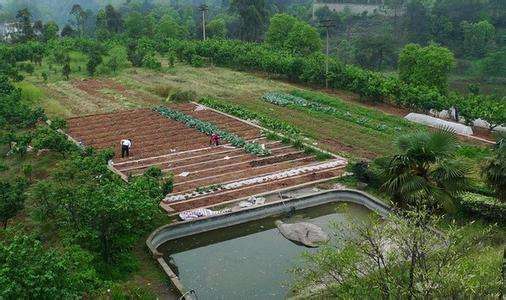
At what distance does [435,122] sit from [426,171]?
50.8ft

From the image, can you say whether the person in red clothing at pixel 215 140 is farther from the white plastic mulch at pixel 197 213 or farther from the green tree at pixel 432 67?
the green tree at pixel 432 67

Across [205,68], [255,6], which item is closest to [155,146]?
[205,68]

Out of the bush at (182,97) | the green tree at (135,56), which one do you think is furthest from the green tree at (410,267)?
the green tree at (135,56)

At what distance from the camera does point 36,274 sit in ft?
28.9

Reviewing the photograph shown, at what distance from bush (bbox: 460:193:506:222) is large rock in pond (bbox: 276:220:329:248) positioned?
4067 mm

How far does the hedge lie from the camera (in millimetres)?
26469

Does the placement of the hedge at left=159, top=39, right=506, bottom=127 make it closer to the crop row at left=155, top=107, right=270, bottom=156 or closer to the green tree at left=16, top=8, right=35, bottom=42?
the crop row at left=155, top=107, right=270, bottom=156

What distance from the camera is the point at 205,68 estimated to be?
1629 inches

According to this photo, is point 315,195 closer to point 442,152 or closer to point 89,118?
point 442,152

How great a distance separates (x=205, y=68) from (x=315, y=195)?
2619cm

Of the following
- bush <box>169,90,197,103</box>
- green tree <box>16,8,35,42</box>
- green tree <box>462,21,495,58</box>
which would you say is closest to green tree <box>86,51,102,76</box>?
bush <box>169,90,197,103</box>

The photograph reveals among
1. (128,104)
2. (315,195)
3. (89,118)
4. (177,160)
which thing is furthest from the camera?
(128,104)

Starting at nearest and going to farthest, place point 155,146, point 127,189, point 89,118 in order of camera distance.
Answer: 1. point 127,189
2. point 155,146
3. point 89,118

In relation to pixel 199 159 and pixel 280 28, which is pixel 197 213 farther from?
pixel 280 28
